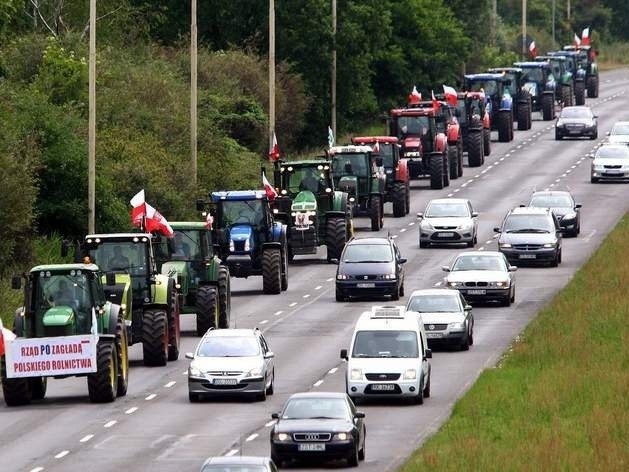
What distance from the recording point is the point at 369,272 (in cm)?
5997

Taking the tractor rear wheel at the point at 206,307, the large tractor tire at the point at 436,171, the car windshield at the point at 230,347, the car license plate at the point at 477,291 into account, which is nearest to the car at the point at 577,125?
the large tractor tire at the point at 436,171

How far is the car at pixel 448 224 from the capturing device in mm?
71438

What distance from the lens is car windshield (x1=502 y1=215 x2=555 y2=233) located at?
67.2m

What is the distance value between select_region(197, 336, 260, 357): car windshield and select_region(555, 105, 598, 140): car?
2533 inches

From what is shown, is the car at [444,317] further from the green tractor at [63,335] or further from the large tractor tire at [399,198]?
the large tractor tire at [399,198]

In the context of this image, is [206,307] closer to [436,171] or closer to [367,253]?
[367,253]

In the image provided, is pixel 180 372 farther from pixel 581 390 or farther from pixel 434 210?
pixel 434 210

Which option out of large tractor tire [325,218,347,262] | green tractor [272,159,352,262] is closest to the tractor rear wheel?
green tractor [272,159,352,262]

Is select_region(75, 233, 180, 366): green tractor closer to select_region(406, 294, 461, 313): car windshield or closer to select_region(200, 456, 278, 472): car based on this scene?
select_region(406, 294, 461, 313): car windshield

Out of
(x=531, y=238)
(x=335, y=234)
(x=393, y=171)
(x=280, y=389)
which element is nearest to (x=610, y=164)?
(x=393, y=171)

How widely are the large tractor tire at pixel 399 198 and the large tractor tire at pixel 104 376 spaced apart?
37409mm

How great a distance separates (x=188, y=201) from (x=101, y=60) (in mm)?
10700

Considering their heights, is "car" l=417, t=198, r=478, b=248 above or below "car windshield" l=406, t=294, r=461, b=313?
above

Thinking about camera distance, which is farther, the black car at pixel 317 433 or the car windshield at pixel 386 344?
the car windshield at pixel 386 344
